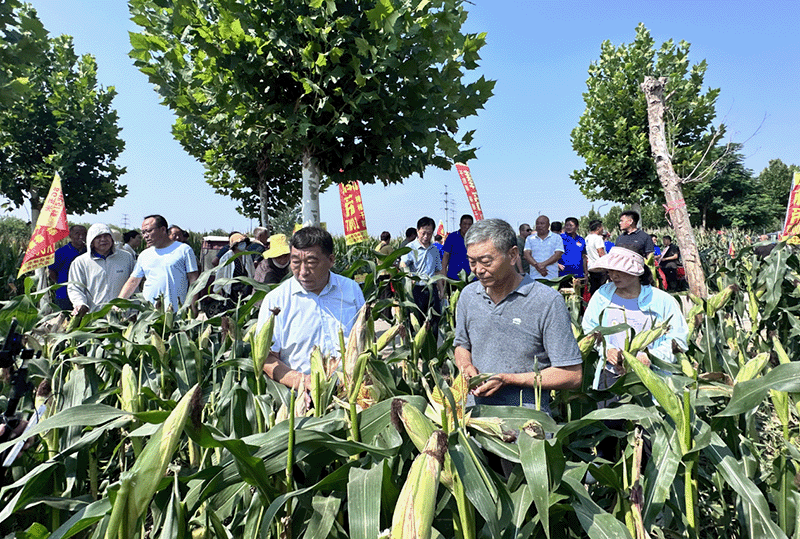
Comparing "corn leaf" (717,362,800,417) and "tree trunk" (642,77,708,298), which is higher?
"tree trunk" (642,77,708,298)

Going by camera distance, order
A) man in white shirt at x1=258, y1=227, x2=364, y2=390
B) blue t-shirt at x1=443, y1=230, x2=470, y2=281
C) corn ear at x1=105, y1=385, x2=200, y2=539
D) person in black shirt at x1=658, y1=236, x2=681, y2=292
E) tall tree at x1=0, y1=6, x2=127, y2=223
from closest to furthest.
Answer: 1. corn ear at x1=105, y1=385, x2=200, y2=539
2. man in white shirt at x1=258, y1=227, x2=364, y2=390
3. blue t-shirt at x1=443, y1=230, x2=470, y2=281
4. person in black shirt at x1=658, y1=236, x2=681, y2=292
5. tall tree at x1=0, y1=6, x2=127, y2=223

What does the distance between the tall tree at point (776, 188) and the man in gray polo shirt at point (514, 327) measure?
48.4m

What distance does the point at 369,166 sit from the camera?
5281mm

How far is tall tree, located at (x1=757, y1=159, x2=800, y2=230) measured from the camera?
140 ft

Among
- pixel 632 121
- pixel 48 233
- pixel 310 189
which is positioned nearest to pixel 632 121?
pixel 632 121

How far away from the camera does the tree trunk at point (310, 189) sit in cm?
518

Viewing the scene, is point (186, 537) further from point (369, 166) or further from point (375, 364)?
point (369, 166)

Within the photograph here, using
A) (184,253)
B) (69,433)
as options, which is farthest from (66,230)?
(69,433)

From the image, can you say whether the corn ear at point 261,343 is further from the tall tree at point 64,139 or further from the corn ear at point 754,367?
the tall tree at point 64,139

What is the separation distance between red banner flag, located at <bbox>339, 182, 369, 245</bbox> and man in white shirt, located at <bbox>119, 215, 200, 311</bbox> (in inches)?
93.7

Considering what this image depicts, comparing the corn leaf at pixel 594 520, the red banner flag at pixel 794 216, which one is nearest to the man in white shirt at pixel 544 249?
the red banner flag at pixel 794 216

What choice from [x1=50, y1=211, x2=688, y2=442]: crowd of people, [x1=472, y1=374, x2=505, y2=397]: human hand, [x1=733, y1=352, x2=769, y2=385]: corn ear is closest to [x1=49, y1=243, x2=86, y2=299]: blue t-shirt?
[x1=50, y1=211, x2=688, y2=442]: crowd of people

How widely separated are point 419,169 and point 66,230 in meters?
3.39

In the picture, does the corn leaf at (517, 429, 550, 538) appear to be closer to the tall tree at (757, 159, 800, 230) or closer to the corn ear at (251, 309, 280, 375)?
the corn ear at (251, 309, 280, 375)
